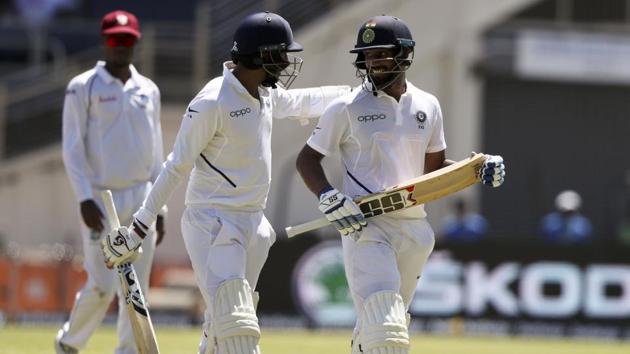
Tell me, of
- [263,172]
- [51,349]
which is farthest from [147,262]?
[51,349]

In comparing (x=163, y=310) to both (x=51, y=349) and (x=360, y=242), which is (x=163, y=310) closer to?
(x=51, y=349)

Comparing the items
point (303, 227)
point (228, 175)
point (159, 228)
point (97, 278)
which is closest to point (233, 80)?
point (228, 175)

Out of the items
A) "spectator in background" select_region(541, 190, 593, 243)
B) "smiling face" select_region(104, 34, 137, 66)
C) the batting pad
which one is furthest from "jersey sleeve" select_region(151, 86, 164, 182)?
"spectator in background" select_region(541, 190, 593, 243)

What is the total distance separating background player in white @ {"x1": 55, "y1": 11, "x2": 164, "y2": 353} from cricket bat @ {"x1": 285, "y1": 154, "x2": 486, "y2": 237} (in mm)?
1855

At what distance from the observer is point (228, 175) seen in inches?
298

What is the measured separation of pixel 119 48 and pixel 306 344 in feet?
17.5

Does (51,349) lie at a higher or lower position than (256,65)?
lower

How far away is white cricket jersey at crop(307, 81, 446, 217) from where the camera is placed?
24.9ft

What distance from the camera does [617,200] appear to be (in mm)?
21422

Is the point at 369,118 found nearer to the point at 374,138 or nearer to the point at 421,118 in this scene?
the point at 374,138

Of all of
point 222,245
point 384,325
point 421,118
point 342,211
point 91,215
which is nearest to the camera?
point 384,325

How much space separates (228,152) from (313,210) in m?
13.1

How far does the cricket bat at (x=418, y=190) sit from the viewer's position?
745cm

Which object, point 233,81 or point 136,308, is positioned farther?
point 136,308
